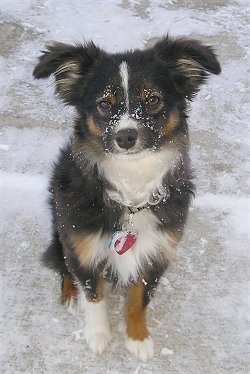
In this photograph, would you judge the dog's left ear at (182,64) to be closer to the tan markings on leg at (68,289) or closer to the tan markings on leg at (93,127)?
the tan markings on leg at (93,127)

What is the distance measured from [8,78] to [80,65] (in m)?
2.23

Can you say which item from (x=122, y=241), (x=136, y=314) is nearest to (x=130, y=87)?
(x=122, y=241)

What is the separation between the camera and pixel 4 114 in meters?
4.79

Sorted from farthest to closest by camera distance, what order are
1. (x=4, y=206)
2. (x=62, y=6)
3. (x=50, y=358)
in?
(x=62, y=6)
(x=4, y=206)
(x=50, y=358)

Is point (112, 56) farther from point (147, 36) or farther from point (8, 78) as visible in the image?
point (147, 36)

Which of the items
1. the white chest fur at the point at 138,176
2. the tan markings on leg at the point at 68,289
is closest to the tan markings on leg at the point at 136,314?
the tan markings on leg at the point at 68,289

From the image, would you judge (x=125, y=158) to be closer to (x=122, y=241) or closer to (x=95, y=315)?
(x=122, y=241)

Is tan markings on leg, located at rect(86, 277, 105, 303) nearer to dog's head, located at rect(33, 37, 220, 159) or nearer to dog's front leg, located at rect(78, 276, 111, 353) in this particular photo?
dog's front leg, located at rect(78, 276, 111, 353)

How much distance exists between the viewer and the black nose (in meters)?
2.81

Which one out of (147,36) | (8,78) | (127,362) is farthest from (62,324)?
(147,36)

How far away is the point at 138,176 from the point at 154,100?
1.37 ft

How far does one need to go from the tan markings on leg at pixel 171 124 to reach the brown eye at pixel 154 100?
11 centimetres

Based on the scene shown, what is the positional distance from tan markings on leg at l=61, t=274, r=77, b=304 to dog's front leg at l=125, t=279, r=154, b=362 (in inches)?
13.8

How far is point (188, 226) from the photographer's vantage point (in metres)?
4.07
